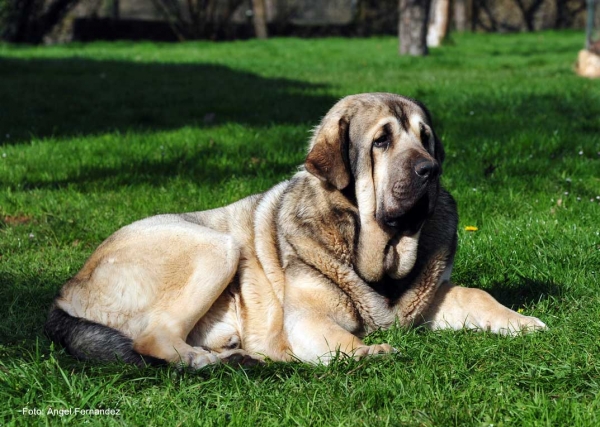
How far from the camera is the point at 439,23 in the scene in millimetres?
24109

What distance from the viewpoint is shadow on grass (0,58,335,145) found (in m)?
9.80

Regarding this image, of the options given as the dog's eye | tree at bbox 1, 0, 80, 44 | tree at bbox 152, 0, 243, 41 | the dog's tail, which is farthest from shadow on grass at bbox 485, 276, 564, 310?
tree at bbox 152, 0, 243, 41

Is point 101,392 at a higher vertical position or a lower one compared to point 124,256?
lower

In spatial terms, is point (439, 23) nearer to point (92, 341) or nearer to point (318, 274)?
point (318, 274)

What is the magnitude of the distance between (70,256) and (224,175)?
6.86ft

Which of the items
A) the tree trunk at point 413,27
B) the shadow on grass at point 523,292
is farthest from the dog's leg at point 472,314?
the tree trunk at point 413,27

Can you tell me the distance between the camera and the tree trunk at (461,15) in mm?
34500

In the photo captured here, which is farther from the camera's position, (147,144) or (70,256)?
(147,144)

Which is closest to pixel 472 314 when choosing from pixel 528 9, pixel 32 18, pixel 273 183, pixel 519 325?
pixel 519 325

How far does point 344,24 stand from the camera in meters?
32.2

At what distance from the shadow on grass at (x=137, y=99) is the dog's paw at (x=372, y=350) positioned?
20.2ft

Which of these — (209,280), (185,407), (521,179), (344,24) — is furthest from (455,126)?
(344,24)

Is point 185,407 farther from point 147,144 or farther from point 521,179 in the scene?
point 147,144

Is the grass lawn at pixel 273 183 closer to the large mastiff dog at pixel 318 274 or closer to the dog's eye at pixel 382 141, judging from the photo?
the large mastiff dog at pixel 318 274
